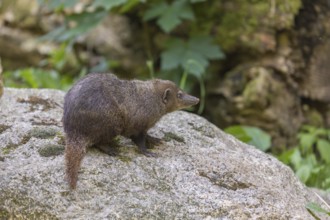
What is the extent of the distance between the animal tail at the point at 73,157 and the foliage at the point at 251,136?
2413 mm

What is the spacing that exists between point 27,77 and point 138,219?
415 cm

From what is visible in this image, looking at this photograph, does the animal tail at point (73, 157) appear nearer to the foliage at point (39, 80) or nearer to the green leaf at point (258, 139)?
the green leaf at point (258, 139)

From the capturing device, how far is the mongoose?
381 centimetres

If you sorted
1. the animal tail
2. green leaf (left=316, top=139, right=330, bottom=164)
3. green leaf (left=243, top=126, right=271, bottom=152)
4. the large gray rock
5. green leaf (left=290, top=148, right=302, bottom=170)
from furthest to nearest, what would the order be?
green leaf (left=316, top=139, right=330, bottom=164) < green leaf (left=243, top=126, right=271, bottom=152) < green leaf (left=290, top=148, right=302, bottom=170) < the animal tail < the large gray rock

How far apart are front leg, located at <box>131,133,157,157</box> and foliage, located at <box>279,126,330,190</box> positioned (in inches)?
82.6

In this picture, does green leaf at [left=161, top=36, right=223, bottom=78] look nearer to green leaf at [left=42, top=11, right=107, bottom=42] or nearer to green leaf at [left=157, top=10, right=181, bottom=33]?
green leaf at [left=157, top=10, right=181, bottom=33]

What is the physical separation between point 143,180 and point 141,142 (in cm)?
57

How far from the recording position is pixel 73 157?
3.63 meters

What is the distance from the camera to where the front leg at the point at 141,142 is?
410cm

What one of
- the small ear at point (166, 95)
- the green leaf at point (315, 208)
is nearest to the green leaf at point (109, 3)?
the small ear at point (166, 95)

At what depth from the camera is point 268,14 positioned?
7258 millimetres

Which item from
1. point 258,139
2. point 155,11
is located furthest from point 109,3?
point 258,139

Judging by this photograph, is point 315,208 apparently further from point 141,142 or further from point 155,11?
point 155,11

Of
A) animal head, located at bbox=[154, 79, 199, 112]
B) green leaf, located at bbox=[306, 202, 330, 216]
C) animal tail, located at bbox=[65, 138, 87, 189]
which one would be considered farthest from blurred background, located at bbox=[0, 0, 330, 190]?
animal tail, located at bbox=[65, 138, 87, 189]
